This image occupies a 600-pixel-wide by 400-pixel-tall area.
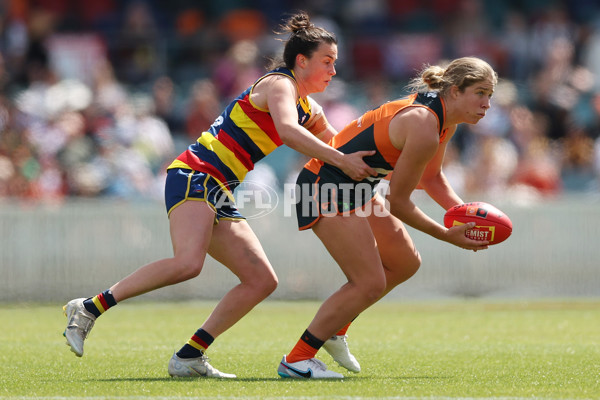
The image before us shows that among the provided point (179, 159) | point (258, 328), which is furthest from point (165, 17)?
point (179, 159)

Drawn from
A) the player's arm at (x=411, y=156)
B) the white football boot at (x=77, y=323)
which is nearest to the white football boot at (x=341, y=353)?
the player's arm at (x=411, y=156)

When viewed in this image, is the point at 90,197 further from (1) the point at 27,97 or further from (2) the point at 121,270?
(1) the point at 27,97

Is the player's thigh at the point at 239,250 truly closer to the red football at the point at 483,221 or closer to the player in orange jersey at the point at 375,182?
the player in orange jersey at the point at 375,182

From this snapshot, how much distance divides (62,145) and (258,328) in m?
5.78

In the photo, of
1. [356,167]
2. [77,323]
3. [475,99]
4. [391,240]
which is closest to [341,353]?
[391,240]

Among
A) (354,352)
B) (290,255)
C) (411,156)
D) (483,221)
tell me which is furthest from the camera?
(290,255)

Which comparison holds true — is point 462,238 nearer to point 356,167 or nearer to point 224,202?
point 356,167

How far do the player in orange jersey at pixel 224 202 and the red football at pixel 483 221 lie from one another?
3.72 ft

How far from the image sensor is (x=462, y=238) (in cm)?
624

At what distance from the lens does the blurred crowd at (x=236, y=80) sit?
1346 centimetres

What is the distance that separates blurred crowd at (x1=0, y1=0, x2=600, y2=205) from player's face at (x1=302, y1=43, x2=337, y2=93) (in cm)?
646

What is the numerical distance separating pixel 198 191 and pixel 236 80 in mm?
8945

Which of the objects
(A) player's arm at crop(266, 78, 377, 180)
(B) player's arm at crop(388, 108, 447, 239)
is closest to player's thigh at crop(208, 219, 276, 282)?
(A) player's arm at crop(266, 78, 377, 180)

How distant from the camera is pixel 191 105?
14898 millimetres
